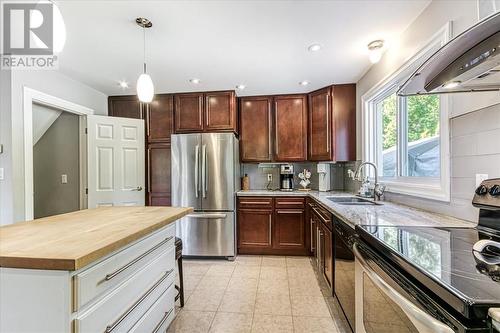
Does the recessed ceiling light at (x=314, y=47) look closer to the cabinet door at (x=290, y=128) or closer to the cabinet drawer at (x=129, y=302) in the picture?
the cabinet door at (x=290, y=128)

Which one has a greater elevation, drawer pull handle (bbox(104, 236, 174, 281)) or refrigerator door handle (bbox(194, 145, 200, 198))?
refrigerator door handle (bbox(194, 145, 200, 198))

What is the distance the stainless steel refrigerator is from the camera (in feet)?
10.9

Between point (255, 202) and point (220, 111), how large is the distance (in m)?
1.44

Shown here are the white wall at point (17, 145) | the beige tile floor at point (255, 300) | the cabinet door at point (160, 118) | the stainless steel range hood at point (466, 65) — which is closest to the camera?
the stainless steel range hood at point (466, 65)

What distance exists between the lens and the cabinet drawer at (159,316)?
128 cm

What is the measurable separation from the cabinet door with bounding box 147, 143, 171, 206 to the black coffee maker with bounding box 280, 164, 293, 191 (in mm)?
1763

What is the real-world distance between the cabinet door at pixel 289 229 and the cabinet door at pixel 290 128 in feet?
2.75

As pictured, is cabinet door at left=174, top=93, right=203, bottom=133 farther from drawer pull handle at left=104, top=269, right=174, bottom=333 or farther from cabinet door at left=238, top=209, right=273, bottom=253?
drawer pull handle at left=104, top=269, right=174, bottom=333

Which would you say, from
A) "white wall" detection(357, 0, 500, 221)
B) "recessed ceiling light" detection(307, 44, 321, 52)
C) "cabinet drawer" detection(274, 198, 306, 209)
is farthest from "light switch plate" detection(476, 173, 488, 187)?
"cabinet drawer" detection(274, 198, 306, 209)

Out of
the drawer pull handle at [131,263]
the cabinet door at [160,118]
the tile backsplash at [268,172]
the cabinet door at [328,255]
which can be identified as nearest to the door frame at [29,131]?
the cabinet door at [160,118]

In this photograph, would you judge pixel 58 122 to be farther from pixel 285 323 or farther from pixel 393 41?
pixel 393 41

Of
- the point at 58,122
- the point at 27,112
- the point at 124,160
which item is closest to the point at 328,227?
the point at 124,160

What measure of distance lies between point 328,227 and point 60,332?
187 centimetres
